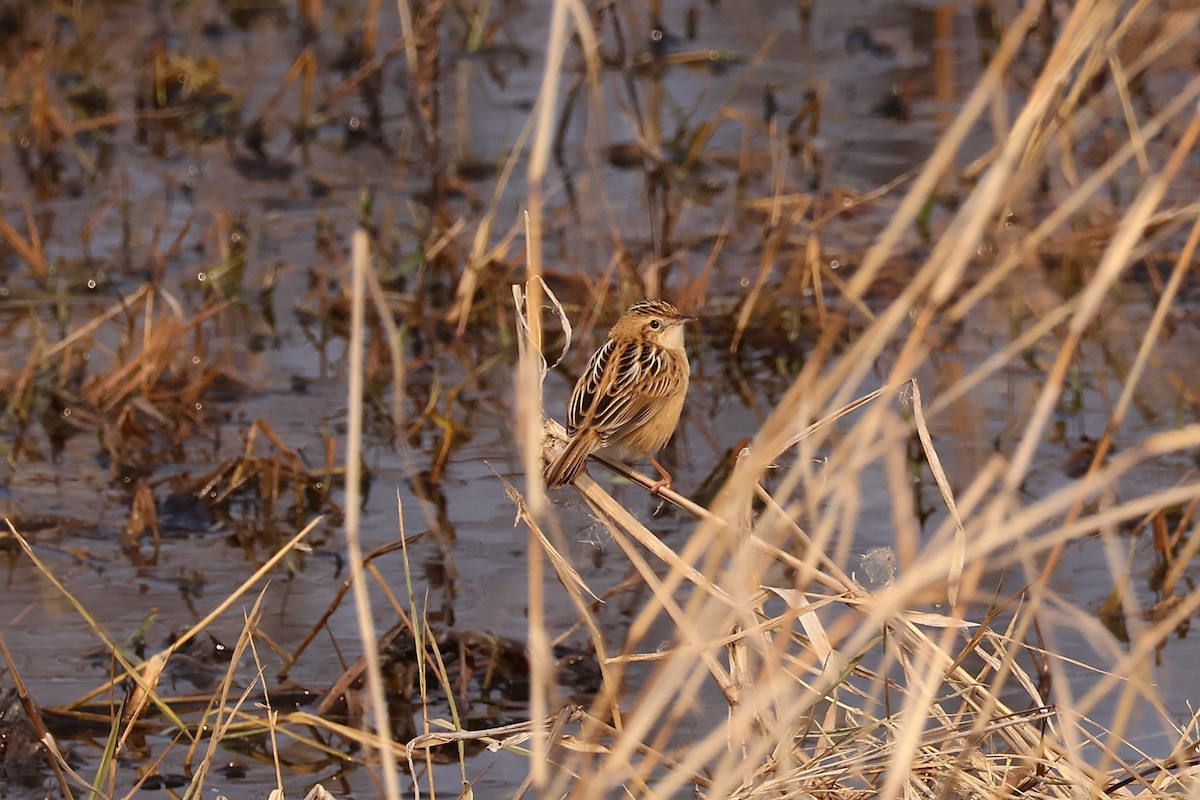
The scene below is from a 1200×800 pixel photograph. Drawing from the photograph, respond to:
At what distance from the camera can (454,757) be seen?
4.70 meters

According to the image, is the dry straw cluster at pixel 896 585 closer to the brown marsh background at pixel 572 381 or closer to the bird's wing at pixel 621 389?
the brown marsh background at pixel 572 381

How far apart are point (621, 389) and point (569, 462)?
1.74 ft

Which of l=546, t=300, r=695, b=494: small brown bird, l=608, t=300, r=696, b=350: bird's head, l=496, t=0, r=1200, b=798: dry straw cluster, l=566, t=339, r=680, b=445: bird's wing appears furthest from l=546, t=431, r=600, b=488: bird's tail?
l=608, t=300, r=696, b=350: bird's head

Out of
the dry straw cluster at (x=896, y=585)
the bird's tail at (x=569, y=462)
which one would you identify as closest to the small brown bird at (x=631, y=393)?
the bird's tail at (x=569, y=462)

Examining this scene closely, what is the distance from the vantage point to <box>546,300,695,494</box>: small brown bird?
183 inches

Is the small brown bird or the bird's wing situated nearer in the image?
the small brown bird

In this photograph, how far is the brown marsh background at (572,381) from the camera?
120 inches

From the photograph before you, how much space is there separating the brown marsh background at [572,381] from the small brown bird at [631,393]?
0.24 meters

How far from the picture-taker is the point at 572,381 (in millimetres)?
7086


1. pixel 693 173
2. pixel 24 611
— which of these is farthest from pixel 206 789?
pixel 693 173

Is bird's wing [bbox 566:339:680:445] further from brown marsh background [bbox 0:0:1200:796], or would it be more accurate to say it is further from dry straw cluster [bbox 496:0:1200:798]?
dry straw cluster [bbox 496:0:1200:798]

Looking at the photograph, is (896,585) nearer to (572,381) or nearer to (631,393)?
(631,393)

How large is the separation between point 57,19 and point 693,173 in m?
4.55

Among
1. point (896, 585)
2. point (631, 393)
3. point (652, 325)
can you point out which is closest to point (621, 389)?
point (631, 393)
